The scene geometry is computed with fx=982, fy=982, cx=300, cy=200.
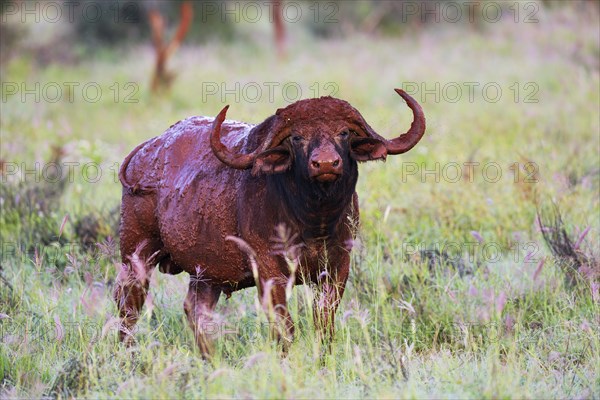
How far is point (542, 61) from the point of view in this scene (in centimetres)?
1616

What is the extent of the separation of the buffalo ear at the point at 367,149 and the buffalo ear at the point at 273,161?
0.32 m

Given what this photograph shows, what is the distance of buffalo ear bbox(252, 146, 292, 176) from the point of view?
4.84 meters

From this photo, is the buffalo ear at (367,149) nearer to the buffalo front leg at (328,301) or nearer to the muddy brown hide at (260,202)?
the muddy brown hide at (260,202)

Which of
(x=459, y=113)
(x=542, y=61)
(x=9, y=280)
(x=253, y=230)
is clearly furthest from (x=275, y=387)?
(x=542, y=61)

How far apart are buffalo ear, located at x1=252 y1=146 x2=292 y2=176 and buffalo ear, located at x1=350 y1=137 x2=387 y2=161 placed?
325 millimetres

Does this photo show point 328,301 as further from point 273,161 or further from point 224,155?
point 224,155

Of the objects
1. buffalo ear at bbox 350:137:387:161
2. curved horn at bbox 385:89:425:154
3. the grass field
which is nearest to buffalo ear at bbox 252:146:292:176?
buffalo ear at bbox 350:137:387:161

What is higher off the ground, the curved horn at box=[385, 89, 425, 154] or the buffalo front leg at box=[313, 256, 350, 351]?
the curved horn at box=[385, 89, 425, 154]

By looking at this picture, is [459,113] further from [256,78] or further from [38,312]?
[38,312]

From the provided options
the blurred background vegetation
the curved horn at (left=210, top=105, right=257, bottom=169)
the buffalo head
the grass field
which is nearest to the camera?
the grass field

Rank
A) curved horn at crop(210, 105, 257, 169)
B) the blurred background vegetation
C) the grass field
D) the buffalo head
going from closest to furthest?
the grass field → the buffalo head → curved horn at crop(210, 105, 257, 169) → the blurred background vegetation

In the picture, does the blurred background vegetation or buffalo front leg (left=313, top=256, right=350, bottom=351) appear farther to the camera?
the blurred background vegetation

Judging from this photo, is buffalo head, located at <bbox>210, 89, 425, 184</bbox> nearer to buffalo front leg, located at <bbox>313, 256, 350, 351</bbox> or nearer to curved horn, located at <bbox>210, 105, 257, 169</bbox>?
curved horn, located at <bbox>210, 105, 257, 169</bbox>

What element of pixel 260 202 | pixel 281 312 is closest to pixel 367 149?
pixel 260 202
